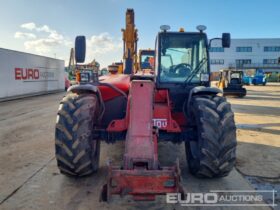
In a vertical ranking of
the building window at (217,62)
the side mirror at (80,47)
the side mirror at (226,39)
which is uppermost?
the building window at (217,62)

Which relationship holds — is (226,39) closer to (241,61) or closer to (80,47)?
(80,47)

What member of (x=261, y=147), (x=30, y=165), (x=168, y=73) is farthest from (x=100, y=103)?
(x=261, y=147)

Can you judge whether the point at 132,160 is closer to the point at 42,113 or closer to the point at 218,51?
the point at 42,113

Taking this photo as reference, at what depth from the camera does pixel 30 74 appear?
62.1 feet

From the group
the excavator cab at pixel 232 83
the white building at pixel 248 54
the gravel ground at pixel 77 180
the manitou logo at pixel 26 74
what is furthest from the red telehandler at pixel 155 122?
the white building at pixel 248 54

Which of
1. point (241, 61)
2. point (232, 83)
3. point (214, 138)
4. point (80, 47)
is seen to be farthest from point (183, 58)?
point (241, 61)

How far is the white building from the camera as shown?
70188mm

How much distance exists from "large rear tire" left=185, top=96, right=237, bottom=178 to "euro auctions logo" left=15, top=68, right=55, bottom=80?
621 inches

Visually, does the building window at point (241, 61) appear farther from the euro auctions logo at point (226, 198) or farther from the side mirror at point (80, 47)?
the side mirror at point (80, 47)

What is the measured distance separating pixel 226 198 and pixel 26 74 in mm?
17225

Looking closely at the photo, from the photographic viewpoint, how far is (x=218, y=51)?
7019 centimetres

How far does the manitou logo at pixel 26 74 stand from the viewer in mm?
17375

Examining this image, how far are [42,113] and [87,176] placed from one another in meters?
8.01

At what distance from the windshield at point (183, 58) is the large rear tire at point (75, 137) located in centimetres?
167
